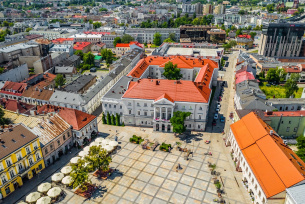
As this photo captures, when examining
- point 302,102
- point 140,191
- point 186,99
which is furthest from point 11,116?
point 302,102

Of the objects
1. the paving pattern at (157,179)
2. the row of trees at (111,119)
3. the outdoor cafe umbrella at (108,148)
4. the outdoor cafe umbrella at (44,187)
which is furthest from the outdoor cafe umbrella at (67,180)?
the row of trees at (111,119)

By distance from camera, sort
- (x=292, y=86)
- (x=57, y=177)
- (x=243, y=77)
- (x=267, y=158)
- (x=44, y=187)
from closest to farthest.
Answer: (x=267, y=158)
(x=44, y=187)
(x=57, y=177)
(x=292, y=86)
(x=243, y=77)

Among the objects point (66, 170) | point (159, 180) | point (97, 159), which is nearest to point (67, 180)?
point (66, 170)

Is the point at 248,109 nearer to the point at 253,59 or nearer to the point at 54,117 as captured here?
the point at 54,117

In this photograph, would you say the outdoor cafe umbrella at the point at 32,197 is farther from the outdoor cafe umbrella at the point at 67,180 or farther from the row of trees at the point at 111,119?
the row of trees at the point at 111,119

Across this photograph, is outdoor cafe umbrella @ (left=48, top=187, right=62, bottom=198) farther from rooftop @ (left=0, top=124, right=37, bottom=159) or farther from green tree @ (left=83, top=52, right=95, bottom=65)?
green tree @ (left=83, top=52, right=95, bottom=65)

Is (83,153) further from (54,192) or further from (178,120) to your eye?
(178,120)

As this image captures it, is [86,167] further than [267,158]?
Yes
